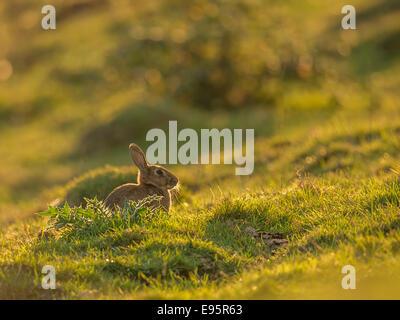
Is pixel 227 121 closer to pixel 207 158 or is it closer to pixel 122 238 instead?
pixel 207 158

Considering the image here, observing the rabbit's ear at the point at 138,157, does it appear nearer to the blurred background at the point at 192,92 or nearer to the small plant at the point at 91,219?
the small plant at the point at 91,219

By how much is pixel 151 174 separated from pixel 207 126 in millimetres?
9330

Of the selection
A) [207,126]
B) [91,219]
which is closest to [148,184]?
[91,219]

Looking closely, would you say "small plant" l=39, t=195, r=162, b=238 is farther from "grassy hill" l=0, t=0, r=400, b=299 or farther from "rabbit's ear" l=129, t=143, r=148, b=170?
"rabbit's ear" l=129, t=143, r=148, b=170

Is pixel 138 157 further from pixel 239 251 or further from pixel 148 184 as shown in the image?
pixel 239 251

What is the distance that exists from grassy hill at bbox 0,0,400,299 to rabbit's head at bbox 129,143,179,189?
381 millimetres

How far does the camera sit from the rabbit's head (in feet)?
26.9

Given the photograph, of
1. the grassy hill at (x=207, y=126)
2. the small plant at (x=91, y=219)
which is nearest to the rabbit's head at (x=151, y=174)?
the grassy hill at (x=207, y=126)

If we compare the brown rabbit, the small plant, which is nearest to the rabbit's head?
the brown rabbit

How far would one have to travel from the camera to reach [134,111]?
18.3 metres

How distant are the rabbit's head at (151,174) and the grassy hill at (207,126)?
1.25 ft

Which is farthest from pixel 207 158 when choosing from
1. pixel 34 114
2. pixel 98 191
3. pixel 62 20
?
pixel 62 20

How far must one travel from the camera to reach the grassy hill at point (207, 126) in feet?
18.2

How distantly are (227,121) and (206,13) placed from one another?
14.3ft
